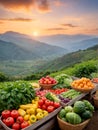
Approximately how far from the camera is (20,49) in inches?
4402

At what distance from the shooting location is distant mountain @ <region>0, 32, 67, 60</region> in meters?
106

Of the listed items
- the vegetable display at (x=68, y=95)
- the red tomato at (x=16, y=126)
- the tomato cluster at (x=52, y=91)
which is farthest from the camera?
the tomato cluster at (x=52, y=91)

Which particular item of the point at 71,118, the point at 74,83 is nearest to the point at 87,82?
the point at 74,83

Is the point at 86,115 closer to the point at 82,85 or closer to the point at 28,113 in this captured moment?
the point at 28,113

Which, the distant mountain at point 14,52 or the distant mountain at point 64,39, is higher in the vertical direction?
the distant mountain at point 64,39

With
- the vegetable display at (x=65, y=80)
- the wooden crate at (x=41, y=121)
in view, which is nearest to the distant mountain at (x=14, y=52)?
the vegetable display at (x=65, y=80)

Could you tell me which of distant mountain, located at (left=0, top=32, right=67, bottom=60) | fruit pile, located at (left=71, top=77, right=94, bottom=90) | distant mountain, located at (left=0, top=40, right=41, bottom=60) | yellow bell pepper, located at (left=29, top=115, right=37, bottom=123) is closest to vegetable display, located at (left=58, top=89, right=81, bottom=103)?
fruit pile, located at (left=71, top=77, right=94, bottom=90)

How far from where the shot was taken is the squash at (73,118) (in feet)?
14.9

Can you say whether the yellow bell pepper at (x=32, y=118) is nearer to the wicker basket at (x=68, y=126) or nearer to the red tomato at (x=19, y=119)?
the red tomato at (x=19, y=119)

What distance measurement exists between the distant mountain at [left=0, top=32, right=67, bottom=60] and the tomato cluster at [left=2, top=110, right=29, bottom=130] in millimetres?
95330

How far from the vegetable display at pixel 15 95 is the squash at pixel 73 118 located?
936 mm

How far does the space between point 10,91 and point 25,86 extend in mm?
365

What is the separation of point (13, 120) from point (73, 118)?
1120 millimetres

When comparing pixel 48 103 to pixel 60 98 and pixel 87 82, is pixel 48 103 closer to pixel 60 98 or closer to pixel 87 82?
pixel 60 98
